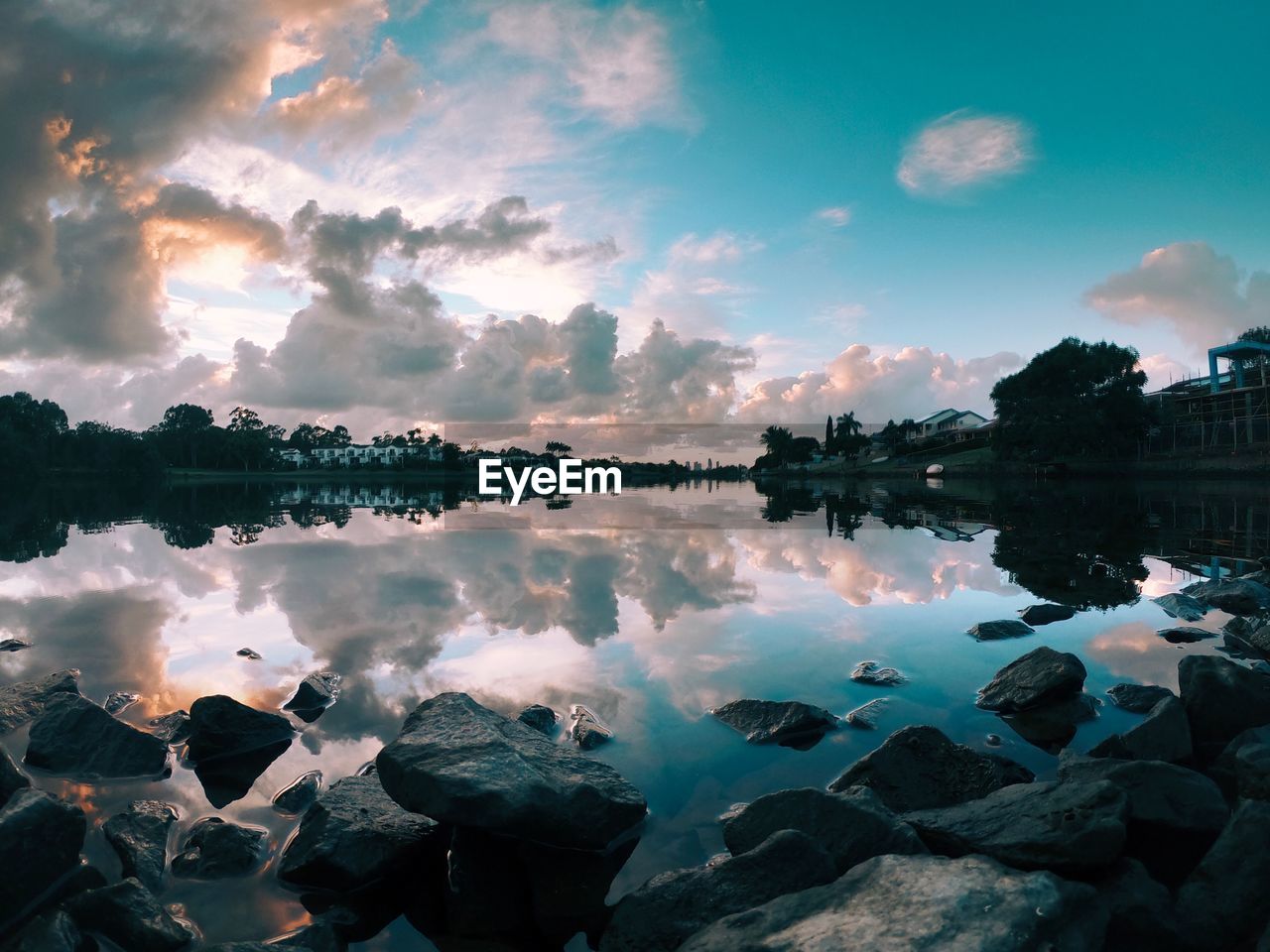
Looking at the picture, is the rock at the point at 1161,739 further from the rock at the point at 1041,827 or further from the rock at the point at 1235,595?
the rock at the point at 1235,595

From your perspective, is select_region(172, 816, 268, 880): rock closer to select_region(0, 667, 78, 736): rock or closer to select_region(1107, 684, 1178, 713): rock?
select_region(0, 667, 78, 736): rock

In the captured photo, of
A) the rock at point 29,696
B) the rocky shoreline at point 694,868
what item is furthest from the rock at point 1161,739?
the rock at point 29,696

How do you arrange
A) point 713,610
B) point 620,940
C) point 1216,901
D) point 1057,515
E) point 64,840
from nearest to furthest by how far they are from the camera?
point 1216,901 → point 620,940 → point 64,840 → point 713,610 → point 1057,515

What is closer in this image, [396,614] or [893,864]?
[893,864]

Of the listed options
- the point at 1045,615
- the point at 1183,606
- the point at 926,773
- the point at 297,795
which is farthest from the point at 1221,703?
the point at 297,795

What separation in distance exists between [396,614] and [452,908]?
38.1ft

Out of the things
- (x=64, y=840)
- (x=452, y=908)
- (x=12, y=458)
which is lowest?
(x=452, y=908)

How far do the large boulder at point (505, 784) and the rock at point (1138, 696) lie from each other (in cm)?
789

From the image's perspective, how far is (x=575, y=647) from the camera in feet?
44.8

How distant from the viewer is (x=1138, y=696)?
10.1m

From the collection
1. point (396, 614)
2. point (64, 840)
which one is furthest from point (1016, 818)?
point (396, 614)

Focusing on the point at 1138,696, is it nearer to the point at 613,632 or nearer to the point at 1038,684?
the point at 1038,684

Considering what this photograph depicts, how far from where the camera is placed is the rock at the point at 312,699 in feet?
33.8

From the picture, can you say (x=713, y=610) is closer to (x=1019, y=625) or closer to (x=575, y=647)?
(x=575, y=647)
